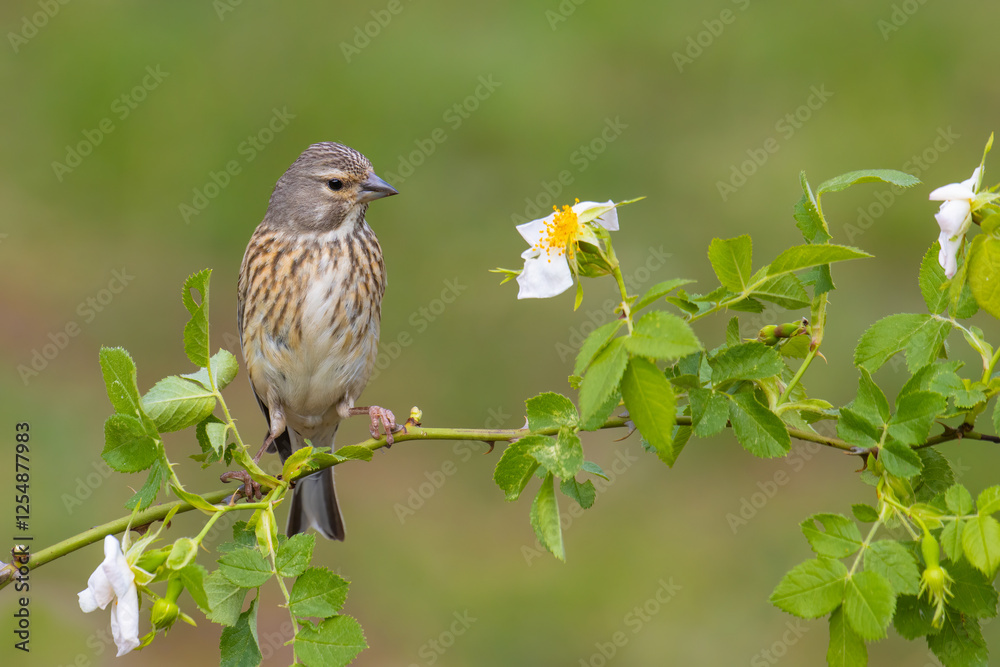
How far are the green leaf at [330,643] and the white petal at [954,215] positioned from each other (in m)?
1.28

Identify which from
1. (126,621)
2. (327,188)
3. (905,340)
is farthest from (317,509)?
(905,340)

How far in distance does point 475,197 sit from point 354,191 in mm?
4008

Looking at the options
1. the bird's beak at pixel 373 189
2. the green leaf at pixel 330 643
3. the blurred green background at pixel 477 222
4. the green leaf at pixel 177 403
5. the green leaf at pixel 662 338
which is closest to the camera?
the green leaf at pixel 662 338

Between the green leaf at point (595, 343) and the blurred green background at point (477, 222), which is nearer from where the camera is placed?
the green leaf at point (595, 343)

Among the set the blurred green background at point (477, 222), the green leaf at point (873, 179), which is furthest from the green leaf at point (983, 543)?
the blurred green background at point (477, 222)

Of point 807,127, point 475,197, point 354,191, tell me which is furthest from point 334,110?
point 354,191

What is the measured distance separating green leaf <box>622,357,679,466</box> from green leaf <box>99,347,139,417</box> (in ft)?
3.05

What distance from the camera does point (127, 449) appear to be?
197 cm

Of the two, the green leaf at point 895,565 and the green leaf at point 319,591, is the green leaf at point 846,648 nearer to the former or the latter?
the green leaf at point 895,565

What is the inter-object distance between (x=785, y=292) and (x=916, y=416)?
34 cm

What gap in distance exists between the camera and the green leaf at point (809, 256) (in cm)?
171

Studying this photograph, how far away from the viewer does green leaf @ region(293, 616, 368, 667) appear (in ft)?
6.25

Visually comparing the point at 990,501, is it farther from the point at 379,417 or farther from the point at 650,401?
the point at 379,417

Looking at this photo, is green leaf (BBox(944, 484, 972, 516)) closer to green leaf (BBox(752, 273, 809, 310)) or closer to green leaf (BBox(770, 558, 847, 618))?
green leaf (BBox(770, 558, 847, 618))
